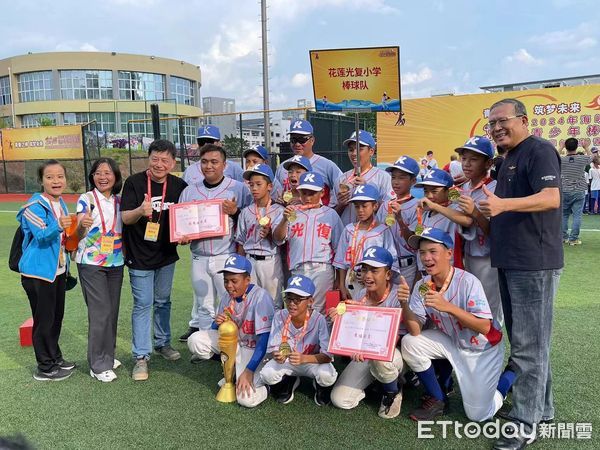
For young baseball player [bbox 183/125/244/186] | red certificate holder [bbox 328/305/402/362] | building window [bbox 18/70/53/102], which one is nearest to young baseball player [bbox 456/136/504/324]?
red certificate holder [bbox 328/305/402/362]

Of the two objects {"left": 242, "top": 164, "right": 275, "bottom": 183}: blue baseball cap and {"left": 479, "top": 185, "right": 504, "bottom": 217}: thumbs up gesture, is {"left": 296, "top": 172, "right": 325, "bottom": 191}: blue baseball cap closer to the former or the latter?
{"left": 242, "top": 164, "right": 275, "bottom": 183}: blue baseball cap

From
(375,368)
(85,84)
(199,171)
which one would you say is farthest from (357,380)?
(85,84)

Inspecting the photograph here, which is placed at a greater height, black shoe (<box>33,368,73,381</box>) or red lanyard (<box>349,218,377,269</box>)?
red lanyard (<box>349,218,377,269</box>)

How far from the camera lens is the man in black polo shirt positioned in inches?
121

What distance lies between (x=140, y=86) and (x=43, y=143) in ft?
125

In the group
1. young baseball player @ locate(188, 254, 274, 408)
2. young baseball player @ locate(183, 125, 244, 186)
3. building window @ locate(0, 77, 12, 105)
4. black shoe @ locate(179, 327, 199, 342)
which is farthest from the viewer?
building window @ locate(0, 77, 12, 105)

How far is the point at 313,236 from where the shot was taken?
454cm

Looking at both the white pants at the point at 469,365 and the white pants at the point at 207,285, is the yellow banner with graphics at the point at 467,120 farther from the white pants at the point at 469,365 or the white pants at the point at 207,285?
the white pants at the point at 469,365

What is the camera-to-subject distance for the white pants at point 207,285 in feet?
16.4

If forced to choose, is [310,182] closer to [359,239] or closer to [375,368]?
[359,239]

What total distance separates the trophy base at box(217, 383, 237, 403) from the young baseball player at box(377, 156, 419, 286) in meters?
1.81

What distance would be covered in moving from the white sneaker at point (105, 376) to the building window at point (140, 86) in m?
60.2

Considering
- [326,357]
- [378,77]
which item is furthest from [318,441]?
[378,77]

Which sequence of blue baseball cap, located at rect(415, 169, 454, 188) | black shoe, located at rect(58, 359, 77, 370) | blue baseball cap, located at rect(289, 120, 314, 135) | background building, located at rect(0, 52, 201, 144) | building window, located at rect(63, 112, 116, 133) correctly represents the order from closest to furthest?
blue baseball cap, located at rect(415, 169, 454, 188), black shoe, located at rect(58, 359, 77, 370), blue baseball cap, located at rect(289, 120, 314, 135), building window, located at rect(63, 112, 116, 133), background building, located at rect(0, 52, 201, 144)
